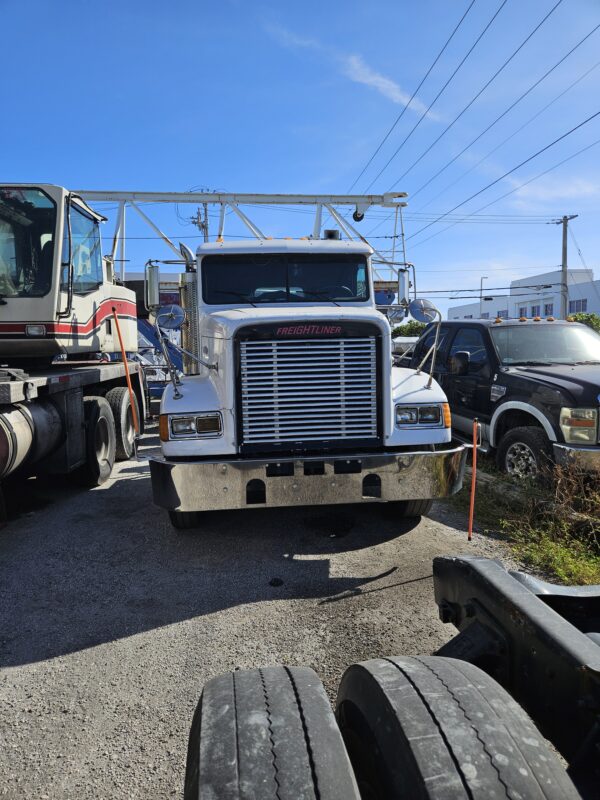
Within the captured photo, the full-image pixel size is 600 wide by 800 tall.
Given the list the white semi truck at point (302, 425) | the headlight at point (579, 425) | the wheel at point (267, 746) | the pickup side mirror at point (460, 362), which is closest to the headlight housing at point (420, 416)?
the white semi truck at point (302, 425)

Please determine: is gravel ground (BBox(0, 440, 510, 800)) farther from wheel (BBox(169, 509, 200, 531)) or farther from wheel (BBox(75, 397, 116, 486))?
wheel (BBox(75, 397, 116, 486))

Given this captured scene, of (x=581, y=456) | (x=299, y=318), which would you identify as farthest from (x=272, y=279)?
(x=581, y=456)

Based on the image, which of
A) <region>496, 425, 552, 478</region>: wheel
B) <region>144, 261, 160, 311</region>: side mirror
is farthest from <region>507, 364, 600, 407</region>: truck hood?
<region>144, 261, 160, 311</region>: side mirror

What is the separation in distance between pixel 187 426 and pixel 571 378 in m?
4.03

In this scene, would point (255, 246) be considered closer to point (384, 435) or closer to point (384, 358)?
point (384, 358)

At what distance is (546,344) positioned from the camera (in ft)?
23.8

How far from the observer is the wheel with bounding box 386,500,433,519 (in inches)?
204

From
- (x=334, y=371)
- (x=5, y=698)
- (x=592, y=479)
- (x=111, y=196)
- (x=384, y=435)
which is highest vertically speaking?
(x=111, y=196)

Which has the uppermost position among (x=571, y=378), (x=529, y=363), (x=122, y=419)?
(x=529, y=363)

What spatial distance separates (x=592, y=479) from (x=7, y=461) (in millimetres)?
5290

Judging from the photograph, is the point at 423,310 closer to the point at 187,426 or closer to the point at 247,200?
the point at 187,426

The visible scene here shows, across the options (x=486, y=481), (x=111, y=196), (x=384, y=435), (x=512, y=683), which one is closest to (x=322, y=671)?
(x=512, y=683)

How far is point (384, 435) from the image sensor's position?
14.8 ft

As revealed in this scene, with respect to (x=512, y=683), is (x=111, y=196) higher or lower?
higher
